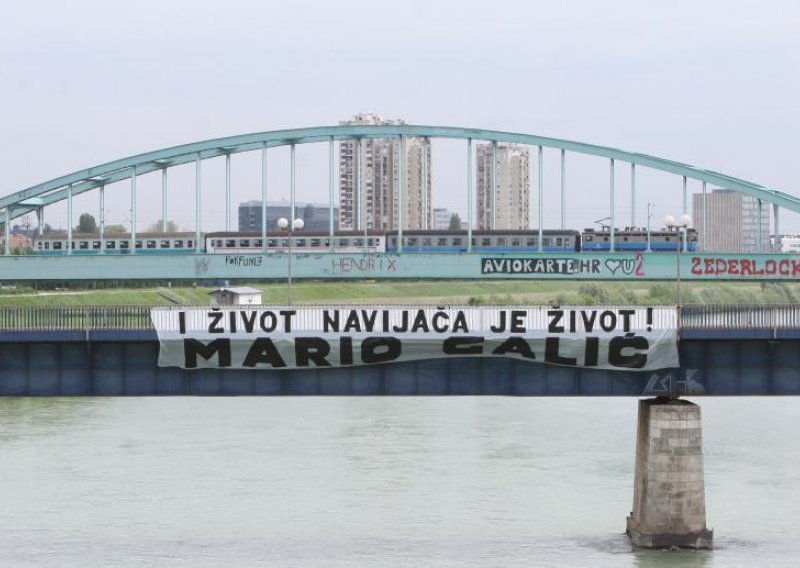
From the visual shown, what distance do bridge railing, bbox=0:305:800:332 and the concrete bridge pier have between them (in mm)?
2888

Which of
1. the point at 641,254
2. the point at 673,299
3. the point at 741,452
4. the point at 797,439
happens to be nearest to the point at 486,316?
the point at 741,452

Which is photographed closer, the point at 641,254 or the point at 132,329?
the point at 132,329

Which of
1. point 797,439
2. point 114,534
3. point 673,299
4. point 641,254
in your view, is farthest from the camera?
point 673,299

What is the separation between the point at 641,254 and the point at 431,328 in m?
52.6

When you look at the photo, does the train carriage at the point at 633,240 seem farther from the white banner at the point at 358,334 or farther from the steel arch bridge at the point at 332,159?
the white banner at the point at 358,334

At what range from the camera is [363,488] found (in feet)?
188

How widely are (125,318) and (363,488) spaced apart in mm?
12737

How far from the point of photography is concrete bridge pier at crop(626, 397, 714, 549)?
48562 millimetres

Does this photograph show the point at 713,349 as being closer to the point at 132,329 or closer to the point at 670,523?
the point at 670,523

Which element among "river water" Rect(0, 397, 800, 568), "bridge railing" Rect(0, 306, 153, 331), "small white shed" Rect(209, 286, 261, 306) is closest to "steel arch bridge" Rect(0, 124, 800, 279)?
"small white shed" Rect(209, 286, 261, 306)

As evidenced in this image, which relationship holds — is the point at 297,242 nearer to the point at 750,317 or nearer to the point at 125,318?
the point at 125,318

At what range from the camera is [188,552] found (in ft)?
155

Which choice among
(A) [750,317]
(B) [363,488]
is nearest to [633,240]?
(B) [363,488]

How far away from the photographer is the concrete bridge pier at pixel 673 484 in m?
48.6
